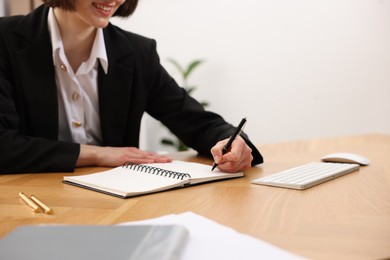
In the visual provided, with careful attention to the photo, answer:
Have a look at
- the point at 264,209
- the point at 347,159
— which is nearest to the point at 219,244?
the point at 264,209

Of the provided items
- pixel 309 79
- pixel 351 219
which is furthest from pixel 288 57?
pixel 351 219

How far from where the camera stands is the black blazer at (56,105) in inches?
50.9

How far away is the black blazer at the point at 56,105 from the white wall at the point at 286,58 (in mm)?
2375

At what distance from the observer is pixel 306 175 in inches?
46.9

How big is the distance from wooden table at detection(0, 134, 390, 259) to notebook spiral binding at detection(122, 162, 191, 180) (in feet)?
0.17

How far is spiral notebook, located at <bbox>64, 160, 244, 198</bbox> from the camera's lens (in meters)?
1.02

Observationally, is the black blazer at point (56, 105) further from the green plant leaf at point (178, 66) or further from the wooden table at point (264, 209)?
the green plant leaf at point (178, 66)

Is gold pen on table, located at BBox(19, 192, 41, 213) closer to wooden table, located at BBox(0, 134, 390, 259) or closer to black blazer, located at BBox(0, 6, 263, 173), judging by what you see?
wooden table, located at BBox(0, 134, 390, 259)

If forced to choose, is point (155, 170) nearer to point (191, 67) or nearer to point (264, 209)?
point (264, 209)

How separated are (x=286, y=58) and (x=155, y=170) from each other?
2961 mm

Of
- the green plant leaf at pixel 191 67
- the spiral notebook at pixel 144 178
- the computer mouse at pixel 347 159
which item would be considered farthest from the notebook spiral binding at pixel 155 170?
the green plant leaf at pixel 191 67

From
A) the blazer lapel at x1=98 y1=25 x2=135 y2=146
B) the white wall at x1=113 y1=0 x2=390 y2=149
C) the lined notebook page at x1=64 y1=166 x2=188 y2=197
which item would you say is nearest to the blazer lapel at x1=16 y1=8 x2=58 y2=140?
the blazer lapel at x1=98 y1=25 x2=135 y2=146

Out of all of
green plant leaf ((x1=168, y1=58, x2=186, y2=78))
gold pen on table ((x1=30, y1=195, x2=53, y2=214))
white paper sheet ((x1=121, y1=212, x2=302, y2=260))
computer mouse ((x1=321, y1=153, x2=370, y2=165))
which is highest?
white paper sheet ((x1=121, y1=212, x2=302, y2=260))

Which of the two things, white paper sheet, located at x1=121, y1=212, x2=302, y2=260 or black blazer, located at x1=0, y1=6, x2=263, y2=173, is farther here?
black blazer, located at x1=0, y1=6, x2=263, y2=173
